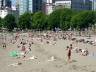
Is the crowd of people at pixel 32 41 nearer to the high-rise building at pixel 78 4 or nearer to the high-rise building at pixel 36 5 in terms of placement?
the high-rise building at pixel 78 4

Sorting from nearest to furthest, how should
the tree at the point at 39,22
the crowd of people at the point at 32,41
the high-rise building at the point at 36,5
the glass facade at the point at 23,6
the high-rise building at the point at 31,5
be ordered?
the crowd of people at the point at 32,41 → the tree at the point at 39,22 → the high-rise building at the point at 31,5 → the high-rise building at the point at 36,5 → the glass facade at the point at 23,6

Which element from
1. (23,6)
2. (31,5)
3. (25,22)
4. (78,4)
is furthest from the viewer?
(23,6)

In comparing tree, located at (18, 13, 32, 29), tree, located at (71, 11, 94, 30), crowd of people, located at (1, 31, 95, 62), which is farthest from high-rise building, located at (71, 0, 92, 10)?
crowd of people, located at (1, 31, 95, 62)

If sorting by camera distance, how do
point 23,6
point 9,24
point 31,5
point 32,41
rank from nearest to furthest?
1. point 32,41
2. point 9,24
3. point 31,5
4. point 23,6

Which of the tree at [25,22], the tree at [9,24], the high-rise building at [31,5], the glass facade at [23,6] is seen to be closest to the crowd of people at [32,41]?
the tree at [25,22]

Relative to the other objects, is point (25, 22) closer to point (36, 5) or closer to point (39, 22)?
point (39, 22)

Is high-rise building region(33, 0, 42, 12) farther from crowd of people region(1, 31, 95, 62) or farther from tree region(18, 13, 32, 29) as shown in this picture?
crowd of people region(1, 31, 95, 62)

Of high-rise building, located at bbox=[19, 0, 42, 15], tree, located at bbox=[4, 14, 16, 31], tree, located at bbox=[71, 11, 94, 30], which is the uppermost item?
high-rise building, located at bbox=[19, 0, 42, 15]

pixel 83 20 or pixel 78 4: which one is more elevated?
pixel 78 4

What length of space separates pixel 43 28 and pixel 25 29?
31.2 ft

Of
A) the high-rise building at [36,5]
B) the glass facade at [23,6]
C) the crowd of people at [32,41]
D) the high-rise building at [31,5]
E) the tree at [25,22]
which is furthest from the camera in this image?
the glass facade at [23,6]

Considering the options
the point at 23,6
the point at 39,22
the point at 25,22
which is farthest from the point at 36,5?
the point at 39,22

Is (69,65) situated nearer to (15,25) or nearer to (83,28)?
(83,28)

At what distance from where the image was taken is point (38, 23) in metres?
107
